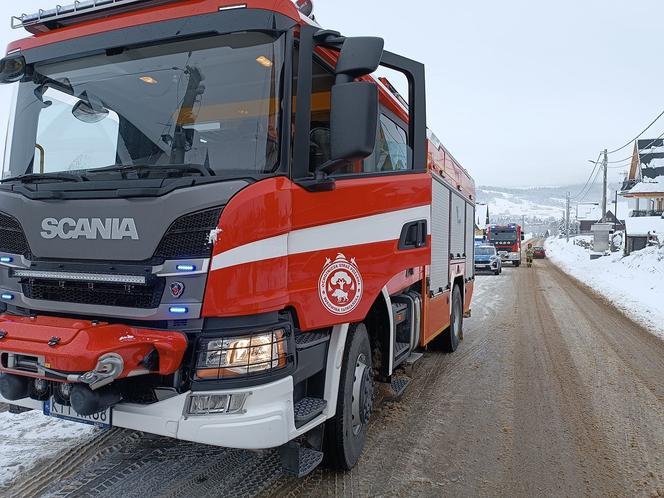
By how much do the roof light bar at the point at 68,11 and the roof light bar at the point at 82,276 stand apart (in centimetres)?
164

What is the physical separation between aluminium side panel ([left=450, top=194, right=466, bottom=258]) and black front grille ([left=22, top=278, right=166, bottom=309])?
16.4 feet

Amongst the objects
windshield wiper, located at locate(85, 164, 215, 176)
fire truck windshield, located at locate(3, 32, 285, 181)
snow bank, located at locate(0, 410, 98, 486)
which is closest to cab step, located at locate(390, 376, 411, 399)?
snow bank, located at locate(0, 410, 98, 486)

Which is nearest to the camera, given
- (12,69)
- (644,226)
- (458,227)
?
(12,69)

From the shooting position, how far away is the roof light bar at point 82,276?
8.11 feet

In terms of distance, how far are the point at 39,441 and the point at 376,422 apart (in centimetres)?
258

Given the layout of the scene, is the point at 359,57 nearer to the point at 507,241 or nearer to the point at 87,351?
the point at 87,351

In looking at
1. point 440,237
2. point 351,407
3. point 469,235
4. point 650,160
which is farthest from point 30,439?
point 650,160

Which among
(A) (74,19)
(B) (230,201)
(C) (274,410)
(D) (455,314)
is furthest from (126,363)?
(D) (455,314)

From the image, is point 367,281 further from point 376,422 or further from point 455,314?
point 455,314

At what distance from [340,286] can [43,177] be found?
1.89 m

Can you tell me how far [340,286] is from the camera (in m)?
3.04

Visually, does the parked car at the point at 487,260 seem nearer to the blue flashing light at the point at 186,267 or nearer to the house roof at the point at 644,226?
the house roof at the point at 644,226

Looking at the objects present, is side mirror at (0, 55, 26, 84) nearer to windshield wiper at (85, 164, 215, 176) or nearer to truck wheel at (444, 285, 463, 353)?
windshield wiper at (85, 164, 215, 176)

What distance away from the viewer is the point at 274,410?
245cm
